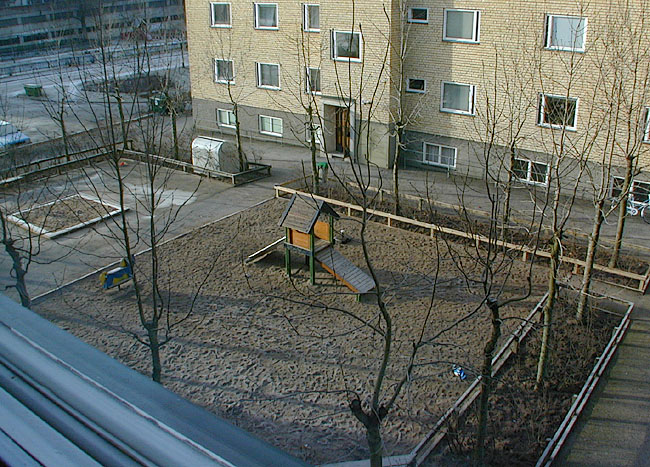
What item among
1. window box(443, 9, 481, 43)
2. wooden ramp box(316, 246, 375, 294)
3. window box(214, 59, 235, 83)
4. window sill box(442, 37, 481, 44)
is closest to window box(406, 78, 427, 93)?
window sill box(442, 37, 481, 44)

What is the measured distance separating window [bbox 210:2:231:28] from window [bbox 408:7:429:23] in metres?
8.35

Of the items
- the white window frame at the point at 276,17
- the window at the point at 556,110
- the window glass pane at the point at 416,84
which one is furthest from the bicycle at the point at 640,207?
the white window frame at the point at 276,17

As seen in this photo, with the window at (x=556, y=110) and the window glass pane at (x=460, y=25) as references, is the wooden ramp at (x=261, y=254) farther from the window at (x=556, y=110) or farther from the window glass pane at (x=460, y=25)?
the window glass pane at (x=460, y=25)

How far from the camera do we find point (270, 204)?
2045cm

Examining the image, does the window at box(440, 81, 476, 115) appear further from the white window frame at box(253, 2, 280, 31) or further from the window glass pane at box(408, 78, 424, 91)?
the white window frame at box(253, 2, 280, 31)

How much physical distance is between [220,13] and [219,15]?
3.7 inches

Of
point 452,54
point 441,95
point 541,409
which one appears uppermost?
point 452,54

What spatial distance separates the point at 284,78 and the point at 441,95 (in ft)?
22.4

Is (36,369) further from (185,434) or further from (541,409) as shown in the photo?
(541,409)

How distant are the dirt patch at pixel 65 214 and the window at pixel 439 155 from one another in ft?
35.2

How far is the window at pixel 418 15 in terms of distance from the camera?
21.9 metres

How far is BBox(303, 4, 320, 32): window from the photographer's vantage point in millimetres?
24266

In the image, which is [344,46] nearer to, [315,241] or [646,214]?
[315,241]

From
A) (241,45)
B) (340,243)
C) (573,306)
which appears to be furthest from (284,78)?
(573,306)
